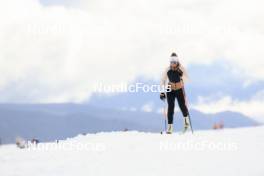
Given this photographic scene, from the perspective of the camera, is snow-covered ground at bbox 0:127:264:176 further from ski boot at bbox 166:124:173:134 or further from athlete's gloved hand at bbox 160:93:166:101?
athlete's gloved hand at bbox 160:93:166:101

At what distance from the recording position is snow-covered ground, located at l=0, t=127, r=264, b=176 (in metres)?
13.9

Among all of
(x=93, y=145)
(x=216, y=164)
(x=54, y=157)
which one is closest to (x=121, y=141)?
(x=93, y=145)

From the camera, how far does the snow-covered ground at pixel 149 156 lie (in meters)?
13.9

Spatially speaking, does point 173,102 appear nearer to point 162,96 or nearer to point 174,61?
point 162,96

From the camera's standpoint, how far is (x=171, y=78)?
20.0 metres

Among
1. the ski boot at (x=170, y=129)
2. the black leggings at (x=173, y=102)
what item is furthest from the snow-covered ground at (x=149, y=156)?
the black leggings at (x=173, y=102)

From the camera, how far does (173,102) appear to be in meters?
20.3

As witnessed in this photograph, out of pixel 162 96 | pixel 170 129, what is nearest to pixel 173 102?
pixel 162 96

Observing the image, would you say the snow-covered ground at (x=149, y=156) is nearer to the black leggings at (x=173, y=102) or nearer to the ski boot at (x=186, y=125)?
the ski boot at (x=186, y=125)

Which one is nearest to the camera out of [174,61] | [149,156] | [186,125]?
[149,156]

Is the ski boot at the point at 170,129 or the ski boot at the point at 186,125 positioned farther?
the ski boot at the point at 170,129

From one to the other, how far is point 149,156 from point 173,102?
5.13 meters

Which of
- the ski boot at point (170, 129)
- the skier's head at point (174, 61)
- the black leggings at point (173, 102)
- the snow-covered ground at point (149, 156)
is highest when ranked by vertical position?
the skier's head at point (174, 61)

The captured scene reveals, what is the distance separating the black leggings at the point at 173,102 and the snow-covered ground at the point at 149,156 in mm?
1357
